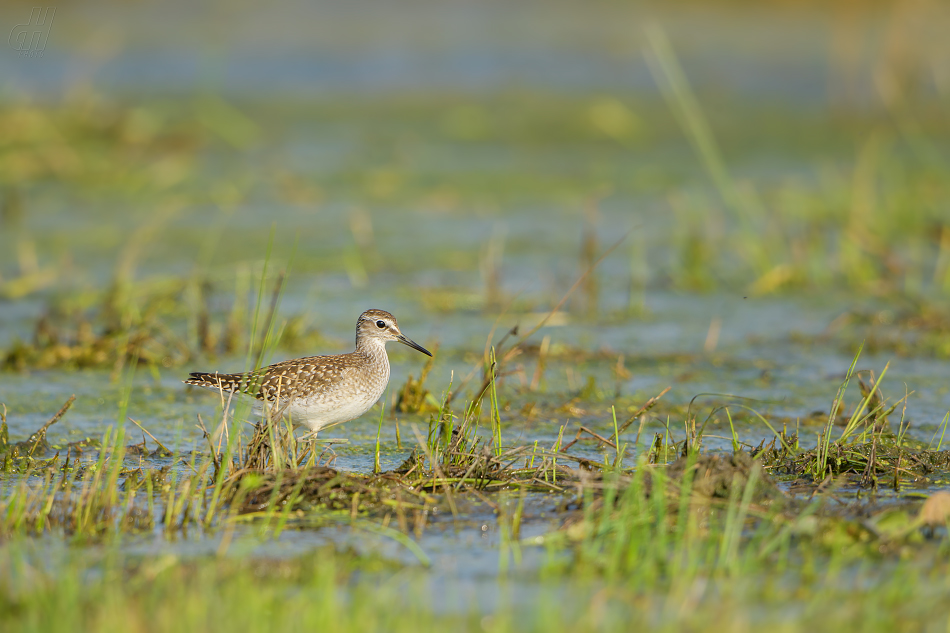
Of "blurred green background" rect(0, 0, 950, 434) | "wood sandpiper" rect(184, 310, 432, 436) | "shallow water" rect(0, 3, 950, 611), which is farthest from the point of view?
"blurred green background" rect(0, 0, 950, 434)

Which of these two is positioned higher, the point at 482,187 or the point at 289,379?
the point at 482,187

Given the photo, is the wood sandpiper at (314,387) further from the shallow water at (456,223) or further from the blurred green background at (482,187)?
the blurred green background at (482,187)

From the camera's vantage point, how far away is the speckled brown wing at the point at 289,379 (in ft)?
19.6

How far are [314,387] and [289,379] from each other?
165 millimetres

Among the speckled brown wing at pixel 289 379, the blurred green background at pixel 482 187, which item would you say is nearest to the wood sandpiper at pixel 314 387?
the speckled brown wing at pixel 289 379

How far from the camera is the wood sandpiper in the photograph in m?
5.95

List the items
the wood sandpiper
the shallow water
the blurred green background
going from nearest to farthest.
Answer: the wood sandpiper < the shallow water < the blurred green background

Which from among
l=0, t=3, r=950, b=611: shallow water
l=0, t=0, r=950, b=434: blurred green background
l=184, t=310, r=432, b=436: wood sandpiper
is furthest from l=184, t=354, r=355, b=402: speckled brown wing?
l=0, t=0, r=950, b=434: blurred green background

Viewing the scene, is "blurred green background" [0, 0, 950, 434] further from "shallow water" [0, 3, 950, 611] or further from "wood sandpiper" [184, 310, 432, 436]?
"wood sandpiper" [184, 310, 432, 436]

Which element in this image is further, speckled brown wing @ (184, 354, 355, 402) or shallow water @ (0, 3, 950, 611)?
shallow water @ (0, 3, 950, 611)

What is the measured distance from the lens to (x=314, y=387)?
6004mm

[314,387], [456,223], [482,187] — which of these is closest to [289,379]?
[314,387]

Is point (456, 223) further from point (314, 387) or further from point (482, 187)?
point (314, 387)

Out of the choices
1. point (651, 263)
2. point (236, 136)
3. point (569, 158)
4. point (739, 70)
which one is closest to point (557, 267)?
point (651, 263)
